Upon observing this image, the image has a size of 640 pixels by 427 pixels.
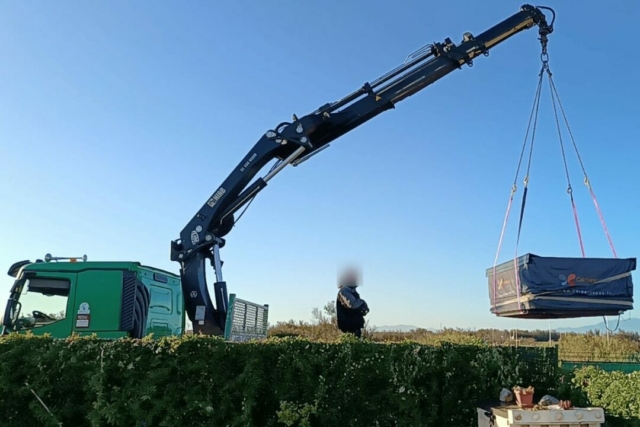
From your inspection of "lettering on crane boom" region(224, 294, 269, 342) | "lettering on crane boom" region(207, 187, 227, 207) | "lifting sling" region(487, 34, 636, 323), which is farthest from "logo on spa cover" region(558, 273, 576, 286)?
"lettering on crane boom" region(207, 187, 227, 207)

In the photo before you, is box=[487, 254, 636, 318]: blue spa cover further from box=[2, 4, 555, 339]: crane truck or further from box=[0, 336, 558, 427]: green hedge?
box=[2, 4, 555, 339]: crane truck

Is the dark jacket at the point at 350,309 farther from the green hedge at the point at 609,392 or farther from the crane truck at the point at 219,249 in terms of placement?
the green hedge at the point at 609,392

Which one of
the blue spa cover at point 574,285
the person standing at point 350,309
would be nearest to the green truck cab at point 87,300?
the person standing at point 350,309

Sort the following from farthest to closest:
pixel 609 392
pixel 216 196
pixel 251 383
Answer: pixel 216 196 → pixel 609 392 → pixel 251 383

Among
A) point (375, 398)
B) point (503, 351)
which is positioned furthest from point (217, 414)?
point (503, 351)

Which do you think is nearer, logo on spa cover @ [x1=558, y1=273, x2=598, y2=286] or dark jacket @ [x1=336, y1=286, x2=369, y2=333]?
logo on spa cover @ [x1=558, y1=273, x2=598, y2=286]

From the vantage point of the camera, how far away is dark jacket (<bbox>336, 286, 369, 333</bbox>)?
8.19 metres

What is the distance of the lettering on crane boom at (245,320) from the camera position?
8.12 m

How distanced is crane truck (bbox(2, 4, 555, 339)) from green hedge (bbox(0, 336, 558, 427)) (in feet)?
8.94

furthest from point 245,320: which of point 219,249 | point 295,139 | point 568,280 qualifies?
point 568,280

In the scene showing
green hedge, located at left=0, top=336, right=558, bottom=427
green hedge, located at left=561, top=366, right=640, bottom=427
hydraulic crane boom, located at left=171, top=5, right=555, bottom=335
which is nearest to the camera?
green hedge, located at left=0, top=336, right=558, bottom=427

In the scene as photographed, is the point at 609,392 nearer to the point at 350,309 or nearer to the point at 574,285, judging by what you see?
the point at 574,285

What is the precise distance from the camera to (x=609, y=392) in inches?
224

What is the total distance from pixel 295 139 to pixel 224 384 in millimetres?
5478
